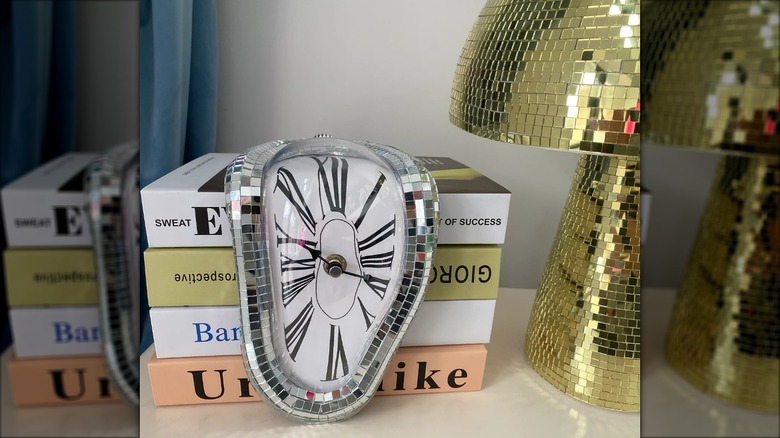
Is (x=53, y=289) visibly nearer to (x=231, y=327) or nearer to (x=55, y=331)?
(x=55, y=331)

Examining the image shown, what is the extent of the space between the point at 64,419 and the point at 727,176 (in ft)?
0.82

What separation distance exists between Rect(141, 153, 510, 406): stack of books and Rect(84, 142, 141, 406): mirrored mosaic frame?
20 centimetres

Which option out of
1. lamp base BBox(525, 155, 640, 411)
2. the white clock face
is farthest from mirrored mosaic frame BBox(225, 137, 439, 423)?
lamp base BBox(525, 155, 640, 411)

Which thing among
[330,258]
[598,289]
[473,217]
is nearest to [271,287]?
[330,258]

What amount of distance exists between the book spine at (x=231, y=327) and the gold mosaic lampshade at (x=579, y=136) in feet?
0.27

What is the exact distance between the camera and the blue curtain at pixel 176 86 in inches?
16.6

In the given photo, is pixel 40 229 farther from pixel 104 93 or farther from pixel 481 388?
pixel 481 388

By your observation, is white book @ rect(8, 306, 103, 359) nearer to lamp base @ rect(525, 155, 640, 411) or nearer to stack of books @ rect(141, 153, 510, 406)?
stack of books @ rect(141, 153, 510, 406)

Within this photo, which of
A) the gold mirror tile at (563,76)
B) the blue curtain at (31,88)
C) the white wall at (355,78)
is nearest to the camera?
the blue curtain at (31,88)

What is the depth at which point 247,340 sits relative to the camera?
0.41 m

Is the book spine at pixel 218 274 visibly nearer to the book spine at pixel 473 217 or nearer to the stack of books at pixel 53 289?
the book spine at pixel 473 217

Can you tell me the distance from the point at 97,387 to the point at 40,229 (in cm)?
8

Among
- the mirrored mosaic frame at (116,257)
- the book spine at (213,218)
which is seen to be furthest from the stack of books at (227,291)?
the mirrored mosaic frame at (116,257)

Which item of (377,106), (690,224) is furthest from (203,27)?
(690,224)
